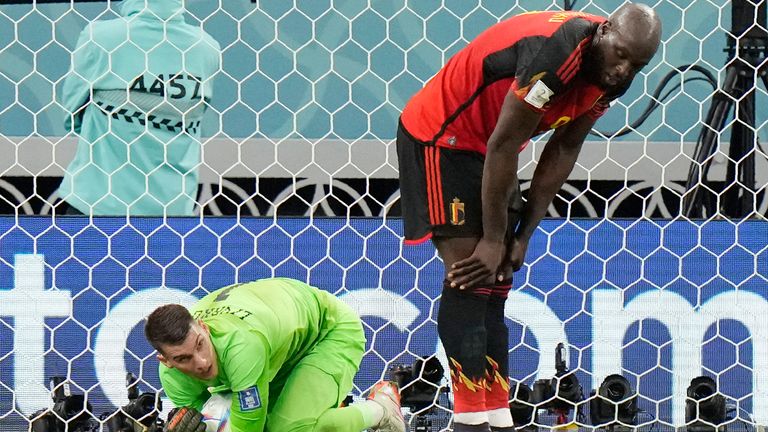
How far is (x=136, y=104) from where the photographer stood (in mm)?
3455

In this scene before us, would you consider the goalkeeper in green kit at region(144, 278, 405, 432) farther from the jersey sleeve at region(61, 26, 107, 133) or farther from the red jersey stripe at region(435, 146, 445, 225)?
the jersey sleeve at region(61, 26, 107, 133)

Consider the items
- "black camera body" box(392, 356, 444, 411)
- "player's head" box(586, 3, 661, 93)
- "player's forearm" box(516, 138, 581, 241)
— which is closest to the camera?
"player's head" box(586, 3, 661, 93)

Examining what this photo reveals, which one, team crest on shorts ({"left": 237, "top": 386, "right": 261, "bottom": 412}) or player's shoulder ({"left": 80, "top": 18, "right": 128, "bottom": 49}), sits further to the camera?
player's shoulder ({"left": 80, "top": 18, "right": 128, "bottom": 49})

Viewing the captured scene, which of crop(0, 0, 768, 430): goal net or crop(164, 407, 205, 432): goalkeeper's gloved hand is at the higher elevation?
crop(164, 407, 205, 432): goalkeeper's gloved hand

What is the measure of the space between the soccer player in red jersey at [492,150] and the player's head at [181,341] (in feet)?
1.60

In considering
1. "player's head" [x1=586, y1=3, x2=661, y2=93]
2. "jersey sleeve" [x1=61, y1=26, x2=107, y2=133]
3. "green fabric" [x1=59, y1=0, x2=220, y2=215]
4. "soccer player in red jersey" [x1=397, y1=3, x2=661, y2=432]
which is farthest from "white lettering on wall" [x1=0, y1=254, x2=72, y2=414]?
"player's head" [x1=586, y1=3, x2=661, y2=93]

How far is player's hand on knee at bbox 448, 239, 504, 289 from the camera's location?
2.38m

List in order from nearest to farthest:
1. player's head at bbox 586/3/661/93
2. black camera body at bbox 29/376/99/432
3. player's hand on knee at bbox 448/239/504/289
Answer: player's head at bbox 586/3/661/93, player's hand on knee at bbox 448/239/504/289, black camera body at bbox 29/376/99/432

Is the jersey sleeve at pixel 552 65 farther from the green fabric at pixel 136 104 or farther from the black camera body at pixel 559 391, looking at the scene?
the green fabric at pixel 136 104

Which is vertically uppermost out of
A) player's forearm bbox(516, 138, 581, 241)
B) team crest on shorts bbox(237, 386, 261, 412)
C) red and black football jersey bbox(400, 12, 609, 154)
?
red and black football jersey bbox(400, 12, 609, 154)

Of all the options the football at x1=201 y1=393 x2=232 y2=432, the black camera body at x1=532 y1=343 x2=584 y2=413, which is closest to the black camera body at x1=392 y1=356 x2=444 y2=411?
the black camera body at x1=532 y1=343 x2=584 y2=413

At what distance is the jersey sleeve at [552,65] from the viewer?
218cm

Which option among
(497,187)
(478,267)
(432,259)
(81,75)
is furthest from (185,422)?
(81,75)

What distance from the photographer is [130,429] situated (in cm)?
315
